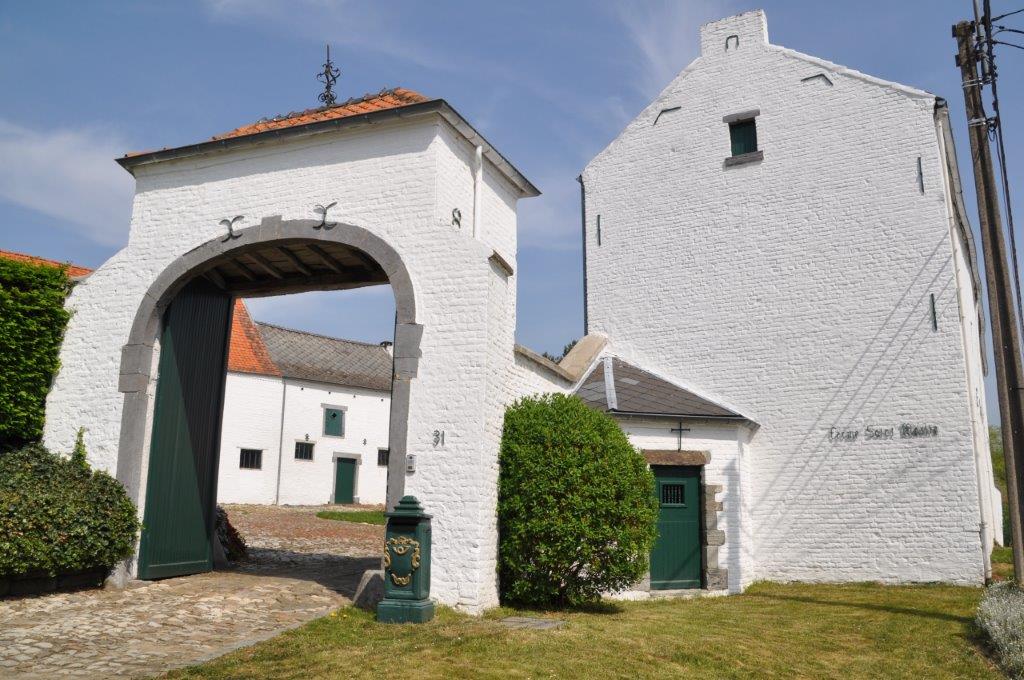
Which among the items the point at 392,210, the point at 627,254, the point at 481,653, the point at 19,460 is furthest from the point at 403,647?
the point at 627,254

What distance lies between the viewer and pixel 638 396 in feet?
43.1

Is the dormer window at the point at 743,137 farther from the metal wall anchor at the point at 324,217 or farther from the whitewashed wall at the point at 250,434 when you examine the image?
the whitewashed wall at the point at 250,434

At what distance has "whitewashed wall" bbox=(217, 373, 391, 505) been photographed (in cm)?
2731

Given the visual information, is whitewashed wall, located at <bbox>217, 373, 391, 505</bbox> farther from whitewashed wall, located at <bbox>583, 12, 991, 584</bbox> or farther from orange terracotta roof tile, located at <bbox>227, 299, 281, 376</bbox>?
whitewashed wall, located at <bbox>583, 12, 991, 584</bbox>

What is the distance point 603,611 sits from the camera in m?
9.10

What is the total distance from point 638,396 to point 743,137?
18.4 ft

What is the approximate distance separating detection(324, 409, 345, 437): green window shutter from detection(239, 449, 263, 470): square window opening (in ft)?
9.23

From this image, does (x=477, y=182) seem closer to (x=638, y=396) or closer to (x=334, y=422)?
(x=638, y=396)

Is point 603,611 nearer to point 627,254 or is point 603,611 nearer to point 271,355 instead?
point 627,254

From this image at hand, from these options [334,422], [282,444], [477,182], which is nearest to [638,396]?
[477,182]

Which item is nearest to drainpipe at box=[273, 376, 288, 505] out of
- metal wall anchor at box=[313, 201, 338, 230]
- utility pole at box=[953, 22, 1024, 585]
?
metal wall anchor at box=[313, 201, 338, 230]

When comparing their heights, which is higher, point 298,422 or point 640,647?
point 298,422

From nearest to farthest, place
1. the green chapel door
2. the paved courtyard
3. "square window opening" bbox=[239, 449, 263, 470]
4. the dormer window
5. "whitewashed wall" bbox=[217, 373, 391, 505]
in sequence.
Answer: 1. the paved courtyard
2. the green chapel door
3. the dormer window
4. "whitewashed wall" bbox=[217, 373, 391, 505]
5. "square window opening" bbox=[239, 449, 263, 470]

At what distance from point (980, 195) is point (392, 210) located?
7220mm
